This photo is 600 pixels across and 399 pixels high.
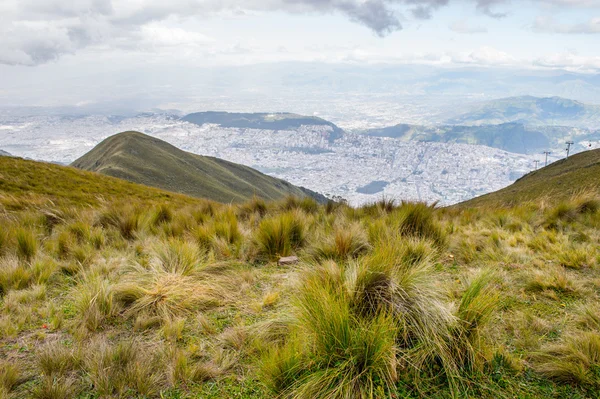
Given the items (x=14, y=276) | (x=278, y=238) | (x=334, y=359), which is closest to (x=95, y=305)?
(x=14, y=276)

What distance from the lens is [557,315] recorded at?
3.49 meters

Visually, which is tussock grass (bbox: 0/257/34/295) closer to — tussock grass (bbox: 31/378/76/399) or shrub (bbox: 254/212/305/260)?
tussock grass (bbox: 31/378/76/399)

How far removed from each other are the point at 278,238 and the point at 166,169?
99.5 meters

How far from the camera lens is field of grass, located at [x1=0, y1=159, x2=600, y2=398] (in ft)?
7.89

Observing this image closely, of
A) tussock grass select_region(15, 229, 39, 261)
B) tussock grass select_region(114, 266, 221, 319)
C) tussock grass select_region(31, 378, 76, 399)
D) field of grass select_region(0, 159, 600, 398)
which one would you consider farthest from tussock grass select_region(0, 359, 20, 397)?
tussock grass select_region(15, 229, 39, 261)

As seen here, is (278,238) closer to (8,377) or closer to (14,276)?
(14,276)

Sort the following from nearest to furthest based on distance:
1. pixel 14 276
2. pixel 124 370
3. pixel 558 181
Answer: pixel 124 370, pixel 14 276, pixel 558 181

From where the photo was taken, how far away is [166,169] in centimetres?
9712

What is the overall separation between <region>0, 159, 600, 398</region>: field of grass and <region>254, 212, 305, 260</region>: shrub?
30 mm

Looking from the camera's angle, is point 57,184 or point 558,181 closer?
point 57,184

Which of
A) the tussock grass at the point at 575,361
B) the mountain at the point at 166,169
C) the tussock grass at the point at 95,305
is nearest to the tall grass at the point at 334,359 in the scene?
the tussock grass at the point at 575,361

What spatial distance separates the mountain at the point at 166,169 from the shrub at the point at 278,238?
75694 mm

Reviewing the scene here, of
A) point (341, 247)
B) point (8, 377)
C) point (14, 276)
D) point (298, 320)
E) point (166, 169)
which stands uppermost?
point (298, 320)

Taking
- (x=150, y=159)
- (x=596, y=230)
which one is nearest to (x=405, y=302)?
(x=596, y=230)
